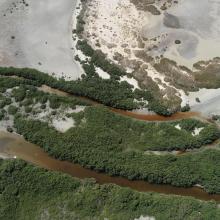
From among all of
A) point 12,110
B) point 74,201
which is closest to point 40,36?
point 12,110

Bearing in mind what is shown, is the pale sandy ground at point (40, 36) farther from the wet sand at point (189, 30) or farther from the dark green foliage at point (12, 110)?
the wet sand at point (189, 30)

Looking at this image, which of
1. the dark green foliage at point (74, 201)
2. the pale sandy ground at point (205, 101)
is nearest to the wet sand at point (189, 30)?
the pale sandy ground at point (205, 101)

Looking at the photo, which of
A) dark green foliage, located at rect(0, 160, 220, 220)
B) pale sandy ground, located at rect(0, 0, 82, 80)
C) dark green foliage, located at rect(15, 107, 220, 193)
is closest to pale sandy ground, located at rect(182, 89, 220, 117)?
dark green foliage, located at rect(15, 107, 220, 193)

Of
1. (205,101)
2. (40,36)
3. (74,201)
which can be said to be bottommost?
(74,201)

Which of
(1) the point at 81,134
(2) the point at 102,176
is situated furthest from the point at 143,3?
(2) the point at 102,176

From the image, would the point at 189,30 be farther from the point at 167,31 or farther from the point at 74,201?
the point at 74,201

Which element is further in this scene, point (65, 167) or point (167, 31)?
point (167, 31)

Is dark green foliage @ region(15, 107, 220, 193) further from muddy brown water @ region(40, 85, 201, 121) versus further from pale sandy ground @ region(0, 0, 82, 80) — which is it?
pale sandy ground @ region(0, 0, 82, 80)
